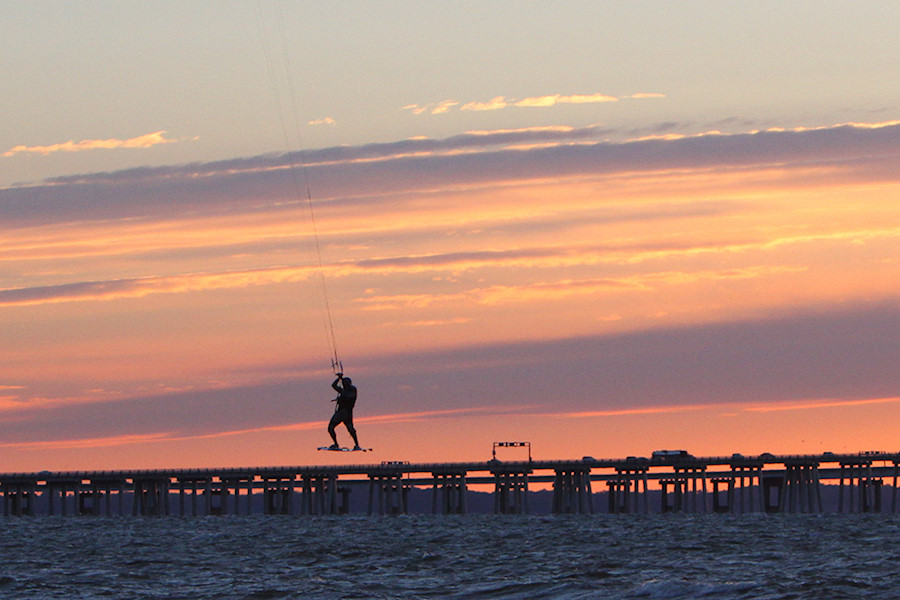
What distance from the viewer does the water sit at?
56000mm

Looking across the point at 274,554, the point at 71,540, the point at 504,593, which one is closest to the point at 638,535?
the point at 274,554

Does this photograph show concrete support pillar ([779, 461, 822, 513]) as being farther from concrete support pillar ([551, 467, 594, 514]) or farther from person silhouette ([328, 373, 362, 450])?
person silhouette ([328, 373, 362, 450])

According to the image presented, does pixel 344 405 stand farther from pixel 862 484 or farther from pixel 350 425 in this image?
pixel 862 484

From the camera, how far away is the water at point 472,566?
56.0m

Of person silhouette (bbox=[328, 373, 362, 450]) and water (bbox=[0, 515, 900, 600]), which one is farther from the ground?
person silhouette (bbox=[328, 373, 362, 450])

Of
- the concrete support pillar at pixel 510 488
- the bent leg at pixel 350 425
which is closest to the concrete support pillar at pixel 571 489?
the concrete support pillar at pixel 510 488

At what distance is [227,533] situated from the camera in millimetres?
118000

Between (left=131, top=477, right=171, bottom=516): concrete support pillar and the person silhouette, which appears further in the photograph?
(left=131, top=477, right=171, bottom=516): concrete support pillar

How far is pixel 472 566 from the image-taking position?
225ft

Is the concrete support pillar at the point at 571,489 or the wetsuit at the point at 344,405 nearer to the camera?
the wetsuit at the point at 344,405

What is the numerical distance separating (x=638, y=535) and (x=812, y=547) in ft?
70.4

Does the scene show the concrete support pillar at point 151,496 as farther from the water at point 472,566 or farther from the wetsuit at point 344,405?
the wetsuit at point 344,405

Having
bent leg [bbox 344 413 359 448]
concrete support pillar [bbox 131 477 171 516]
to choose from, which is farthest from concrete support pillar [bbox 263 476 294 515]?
bent leg [bbox 344 413 359 448]

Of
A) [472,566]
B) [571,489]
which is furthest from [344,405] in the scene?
[571,489]
